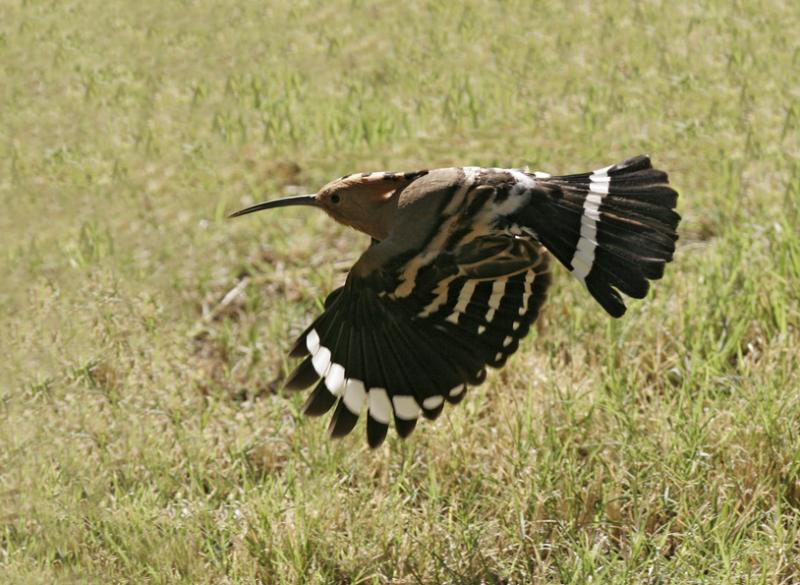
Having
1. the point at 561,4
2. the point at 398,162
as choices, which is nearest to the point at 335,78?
the point at 398,162

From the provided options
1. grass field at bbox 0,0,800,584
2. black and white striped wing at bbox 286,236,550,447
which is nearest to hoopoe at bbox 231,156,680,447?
black and white striped wing at bbox 286,236,550,447

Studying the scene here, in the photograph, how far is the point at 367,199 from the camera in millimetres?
3125

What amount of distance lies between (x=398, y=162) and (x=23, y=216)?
1.71 m

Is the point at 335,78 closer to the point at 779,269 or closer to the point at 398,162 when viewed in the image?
the point at 398,162

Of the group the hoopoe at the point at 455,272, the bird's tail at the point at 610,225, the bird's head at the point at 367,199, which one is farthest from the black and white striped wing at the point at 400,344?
the bird's head at the point at 367,199

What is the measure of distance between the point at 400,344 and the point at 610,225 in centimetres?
65

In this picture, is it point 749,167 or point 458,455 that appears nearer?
point 458,455

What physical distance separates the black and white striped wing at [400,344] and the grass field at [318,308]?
0.39 m

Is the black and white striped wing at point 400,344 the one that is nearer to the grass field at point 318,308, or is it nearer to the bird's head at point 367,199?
the bird's head at point 367,199

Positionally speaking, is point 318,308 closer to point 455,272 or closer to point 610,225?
point 455,272

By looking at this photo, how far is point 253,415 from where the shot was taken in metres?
3.61

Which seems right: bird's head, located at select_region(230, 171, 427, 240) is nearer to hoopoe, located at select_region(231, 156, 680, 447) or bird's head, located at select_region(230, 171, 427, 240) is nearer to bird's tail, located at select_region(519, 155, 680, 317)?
hoopoe, located at select_region(231, 156, 680, 447)

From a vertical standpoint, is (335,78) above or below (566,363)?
above

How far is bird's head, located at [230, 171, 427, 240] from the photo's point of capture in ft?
10.1
